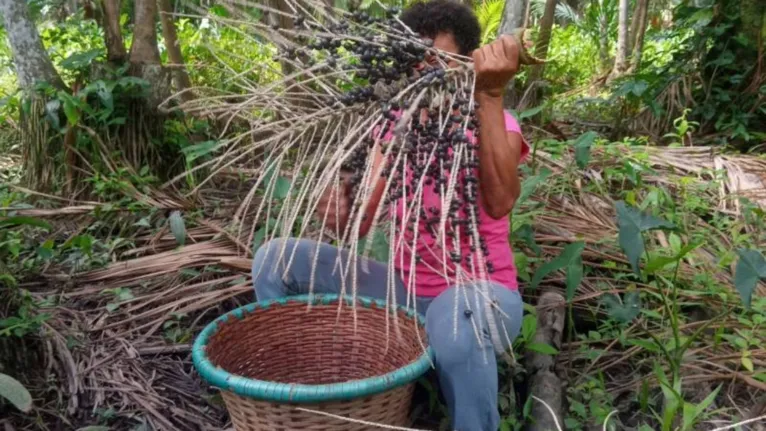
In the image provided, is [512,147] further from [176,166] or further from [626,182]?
[176,166]

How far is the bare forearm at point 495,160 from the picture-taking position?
1272 millimetres

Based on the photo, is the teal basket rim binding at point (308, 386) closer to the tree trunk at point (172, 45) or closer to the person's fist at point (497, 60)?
the person's fist at point (497, 60)

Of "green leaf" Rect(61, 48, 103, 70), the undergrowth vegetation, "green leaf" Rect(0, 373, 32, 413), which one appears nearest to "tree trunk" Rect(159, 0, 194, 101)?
the undergrowth vegetation

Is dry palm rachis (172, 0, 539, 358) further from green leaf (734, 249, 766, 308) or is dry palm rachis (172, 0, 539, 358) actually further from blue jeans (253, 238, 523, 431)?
green leaf (734, 249, 766, 308)

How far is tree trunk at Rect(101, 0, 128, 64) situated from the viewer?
2977 mm

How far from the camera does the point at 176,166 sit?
3.09 meters

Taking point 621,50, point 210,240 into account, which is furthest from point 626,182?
point 621,50

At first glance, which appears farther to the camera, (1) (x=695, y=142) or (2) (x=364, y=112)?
(1) (x=695, y=142)

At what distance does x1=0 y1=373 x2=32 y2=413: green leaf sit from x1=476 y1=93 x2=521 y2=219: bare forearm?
1.07 metres

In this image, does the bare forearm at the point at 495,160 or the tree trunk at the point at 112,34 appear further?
the tree trunk at the point at 112,34

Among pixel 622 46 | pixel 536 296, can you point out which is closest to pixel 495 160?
pixel 536 296

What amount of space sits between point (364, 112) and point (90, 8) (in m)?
3.85

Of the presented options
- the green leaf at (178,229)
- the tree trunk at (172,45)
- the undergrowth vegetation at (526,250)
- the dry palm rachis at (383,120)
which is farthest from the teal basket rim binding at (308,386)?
the tree trunk at (172,45)

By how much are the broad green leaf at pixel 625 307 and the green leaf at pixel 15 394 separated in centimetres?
139
